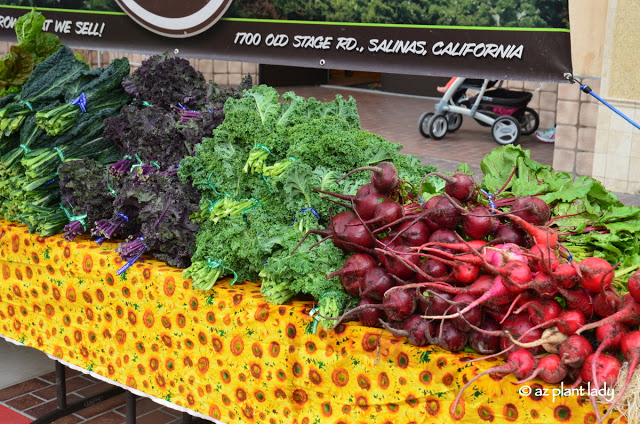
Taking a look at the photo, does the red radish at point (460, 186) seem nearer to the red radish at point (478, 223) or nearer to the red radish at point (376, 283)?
the red radish at point (478, 223)

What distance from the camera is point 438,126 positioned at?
32.6ft

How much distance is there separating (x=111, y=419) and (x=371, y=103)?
10.2m

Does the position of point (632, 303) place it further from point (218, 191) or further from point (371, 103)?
point (371, 103)

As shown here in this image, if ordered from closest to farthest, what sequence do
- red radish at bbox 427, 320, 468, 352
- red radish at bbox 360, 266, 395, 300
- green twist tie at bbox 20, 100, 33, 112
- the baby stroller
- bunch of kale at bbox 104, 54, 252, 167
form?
red radish at bbox 427, 320, 468, 352
red radish at bbox 360, 266, 395, 300
bunch of kale at bbox 104, 54, 252, 167
green twist tie at bbox 20, 100, 33, 112
the baby stroller

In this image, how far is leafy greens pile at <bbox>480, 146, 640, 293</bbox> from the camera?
84.9 inches

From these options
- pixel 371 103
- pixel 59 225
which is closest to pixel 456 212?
pixel 59 225

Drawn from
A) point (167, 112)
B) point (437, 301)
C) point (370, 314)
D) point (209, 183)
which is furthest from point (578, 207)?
point (167, 112)

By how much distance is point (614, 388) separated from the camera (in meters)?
1.76

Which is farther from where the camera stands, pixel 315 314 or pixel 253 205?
pixel 253 205

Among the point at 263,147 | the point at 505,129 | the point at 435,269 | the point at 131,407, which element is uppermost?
the point at 505,129

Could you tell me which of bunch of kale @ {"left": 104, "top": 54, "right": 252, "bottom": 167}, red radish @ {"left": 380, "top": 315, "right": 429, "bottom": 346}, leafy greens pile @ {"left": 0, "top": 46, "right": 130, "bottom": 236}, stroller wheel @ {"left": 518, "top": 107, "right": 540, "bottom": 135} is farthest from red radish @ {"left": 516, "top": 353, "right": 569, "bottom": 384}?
stroller wheel @ {"left": 518, "top": 107, "right": 540, "bottom": 135}

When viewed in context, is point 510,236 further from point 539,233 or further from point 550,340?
point 550,340

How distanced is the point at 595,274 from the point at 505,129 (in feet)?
26.8

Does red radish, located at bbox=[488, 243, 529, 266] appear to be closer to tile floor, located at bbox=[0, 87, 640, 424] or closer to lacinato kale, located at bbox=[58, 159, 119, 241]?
lacinato kale, located at bbox=[58, 159, 119, 241]
